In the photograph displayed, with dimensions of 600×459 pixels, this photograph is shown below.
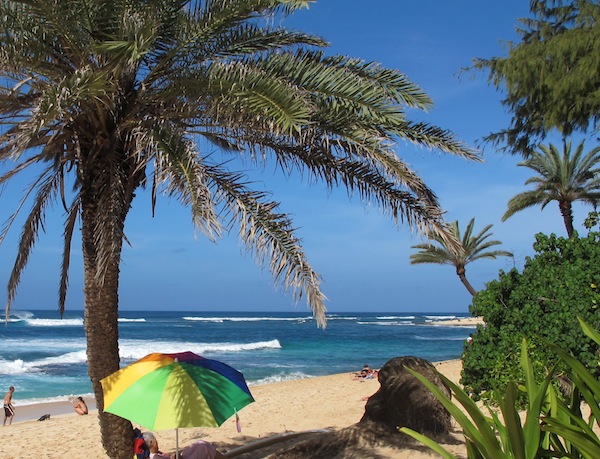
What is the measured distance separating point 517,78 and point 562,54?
87 cm

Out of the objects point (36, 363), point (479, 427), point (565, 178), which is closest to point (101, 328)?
point (479, 427)

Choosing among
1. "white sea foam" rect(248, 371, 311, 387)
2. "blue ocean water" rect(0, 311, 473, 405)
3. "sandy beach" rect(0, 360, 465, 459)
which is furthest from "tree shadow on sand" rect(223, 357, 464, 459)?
"white sea foam" rect(248, 371, 311, 387)

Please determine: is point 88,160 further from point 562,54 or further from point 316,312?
point 562,54

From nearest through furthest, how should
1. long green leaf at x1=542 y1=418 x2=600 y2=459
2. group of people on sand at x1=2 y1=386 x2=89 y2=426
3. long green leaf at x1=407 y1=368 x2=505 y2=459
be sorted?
long green leaf at x1=542 y1=418 x2=600 y2=459 < long green leaf at x1=407 y1=368 x2=505 y2=459 < group of people on sand at x1=2 y1=386 x2=89 y2=426

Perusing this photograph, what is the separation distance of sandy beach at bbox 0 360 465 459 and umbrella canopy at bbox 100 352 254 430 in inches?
73.2

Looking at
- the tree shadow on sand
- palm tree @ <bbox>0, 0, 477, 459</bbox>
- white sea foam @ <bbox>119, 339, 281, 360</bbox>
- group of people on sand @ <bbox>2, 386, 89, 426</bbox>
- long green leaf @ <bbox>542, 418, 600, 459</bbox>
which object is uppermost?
palm tree @ <bbox>0, 0, 477, 459</bbox>

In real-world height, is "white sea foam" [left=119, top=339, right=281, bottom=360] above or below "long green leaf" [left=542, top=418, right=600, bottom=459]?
below

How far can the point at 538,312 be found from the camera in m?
6.46

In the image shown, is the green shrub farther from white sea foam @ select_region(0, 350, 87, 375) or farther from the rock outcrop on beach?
white sea foam @ select_region(0, 350, 87, 375)

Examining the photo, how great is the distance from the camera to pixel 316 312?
5590 millimetres

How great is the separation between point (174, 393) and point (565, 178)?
18420 mm

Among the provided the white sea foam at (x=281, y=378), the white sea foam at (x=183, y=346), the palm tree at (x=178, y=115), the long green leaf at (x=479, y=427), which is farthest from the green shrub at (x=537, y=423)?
the white sea foam at (x=183, y=346)

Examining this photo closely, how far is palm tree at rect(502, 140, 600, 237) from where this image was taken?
20156mm

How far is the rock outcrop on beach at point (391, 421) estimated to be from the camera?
661cm
